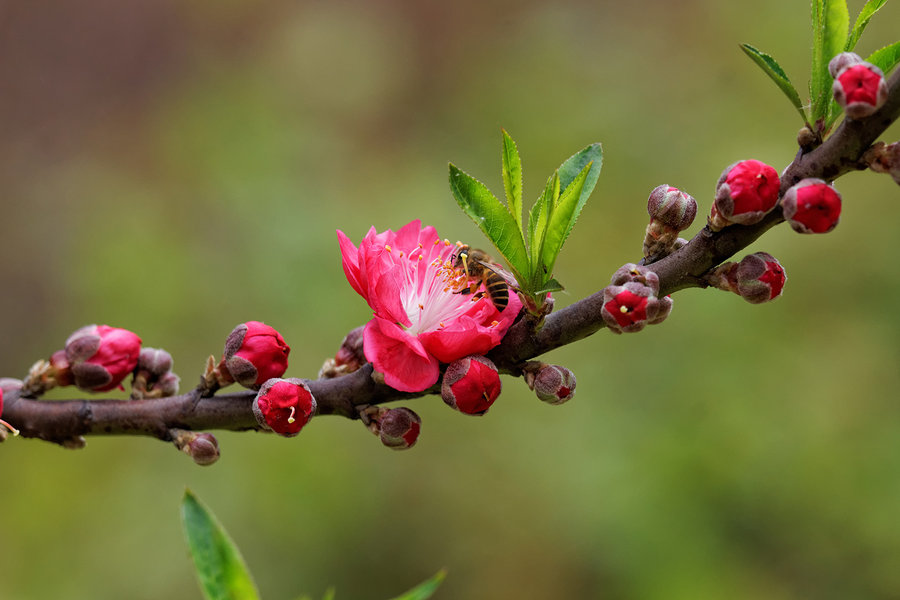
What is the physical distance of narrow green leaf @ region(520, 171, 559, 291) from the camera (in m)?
1.00

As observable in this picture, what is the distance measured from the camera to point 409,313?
131cm

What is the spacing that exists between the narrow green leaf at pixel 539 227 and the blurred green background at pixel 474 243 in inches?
86.1

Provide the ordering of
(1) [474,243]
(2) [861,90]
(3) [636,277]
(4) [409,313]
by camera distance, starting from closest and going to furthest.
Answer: (2) [861,90] < (3) [636,277] < (4) [409,313] < (1) [474,243]

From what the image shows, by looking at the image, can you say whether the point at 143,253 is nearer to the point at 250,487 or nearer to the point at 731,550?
the point at 250,487

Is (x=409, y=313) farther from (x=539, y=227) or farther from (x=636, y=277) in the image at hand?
(x=636, y=277)

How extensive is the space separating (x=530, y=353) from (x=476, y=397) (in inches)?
4.0

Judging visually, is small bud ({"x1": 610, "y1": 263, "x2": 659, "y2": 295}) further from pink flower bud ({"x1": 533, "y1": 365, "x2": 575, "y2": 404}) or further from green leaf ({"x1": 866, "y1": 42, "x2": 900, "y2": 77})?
green leaf ({"x1": 866, "y1": 42, "x2": 900, "y2": 77})

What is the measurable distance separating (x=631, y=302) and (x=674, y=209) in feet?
0.53

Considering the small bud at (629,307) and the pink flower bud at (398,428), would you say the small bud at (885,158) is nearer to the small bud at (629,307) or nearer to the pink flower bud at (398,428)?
the small bud at (629,307)

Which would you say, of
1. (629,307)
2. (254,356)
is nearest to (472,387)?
(629,307)

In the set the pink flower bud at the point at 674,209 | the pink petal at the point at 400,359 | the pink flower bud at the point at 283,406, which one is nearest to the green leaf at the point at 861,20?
the pink flower bud at the point at 674,209

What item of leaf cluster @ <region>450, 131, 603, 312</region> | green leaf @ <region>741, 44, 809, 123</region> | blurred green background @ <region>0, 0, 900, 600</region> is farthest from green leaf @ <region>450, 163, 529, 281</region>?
blurred green background @ <region>0, 0, 900, 600</region>

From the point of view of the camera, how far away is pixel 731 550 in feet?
9.65

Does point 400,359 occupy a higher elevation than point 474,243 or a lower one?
lower
